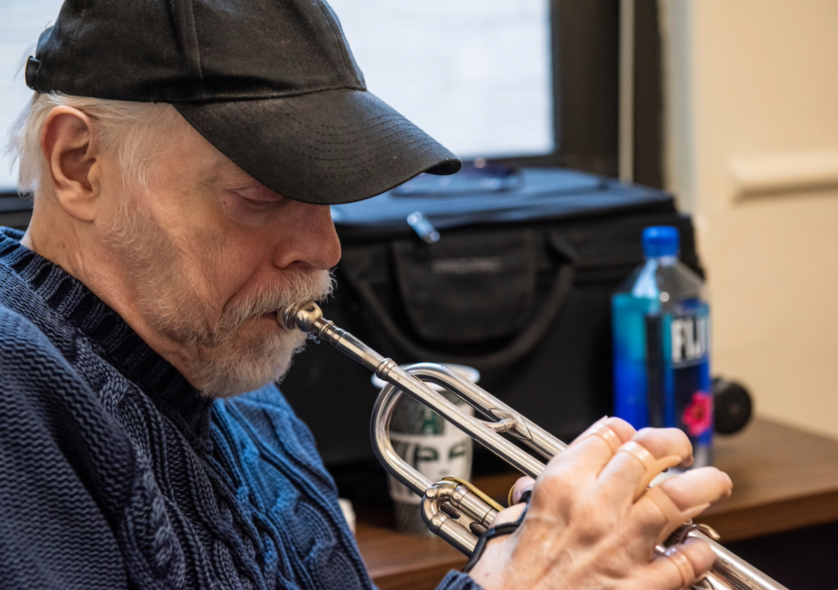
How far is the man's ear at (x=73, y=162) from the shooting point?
2.12 feet

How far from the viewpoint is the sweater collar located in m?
0.65

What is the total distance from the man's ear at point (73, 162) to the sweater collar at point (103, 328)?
0.05m

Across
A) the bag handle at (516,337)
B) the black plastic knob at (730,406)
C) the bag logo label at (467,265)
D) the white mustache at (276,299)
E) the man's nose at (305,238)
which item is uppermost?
the man's nose at (305,238)

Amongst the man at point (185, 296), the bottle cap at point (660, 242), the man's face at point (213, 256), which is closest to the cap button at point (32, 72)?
the man at point (185, 296)

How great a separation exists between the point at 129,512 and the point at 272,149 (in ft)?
0.87

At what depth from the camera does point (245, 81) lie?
62 cm

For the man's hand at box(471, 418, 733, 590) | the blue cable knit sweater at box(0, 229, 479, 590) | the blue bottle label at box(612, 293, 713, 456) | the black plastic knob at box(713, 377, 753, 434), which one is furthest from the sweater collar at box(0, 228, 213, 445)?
the black plastic knob at box(713, 377, 753, 434)

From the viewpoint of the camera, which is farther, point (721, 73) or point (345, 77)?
point (721, 73)

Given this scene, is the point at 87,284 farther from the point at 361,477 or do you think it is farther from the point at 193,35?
the point at 361,477

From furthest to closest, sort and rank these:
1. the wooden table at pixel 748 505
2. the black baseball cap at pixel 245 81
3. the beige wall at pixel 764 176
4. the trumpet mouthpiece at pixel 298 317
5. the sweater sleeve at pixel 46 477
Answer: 1. the beige wall at pixel 764 176
2. the wooden table at pixel 748 505
3. the trumpet mouthpiece at pixel 298 317
4. the black baseball cap at pixel 245 81
5. the sweater sleeve at pixel 46 477

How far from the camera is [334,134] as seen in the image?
2.09ft

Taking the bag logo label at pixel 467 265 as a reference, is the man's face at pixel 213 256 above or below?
above

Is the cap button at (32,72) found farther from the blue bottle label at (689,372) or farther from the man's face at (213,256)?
the blue bottle label at (689,372)

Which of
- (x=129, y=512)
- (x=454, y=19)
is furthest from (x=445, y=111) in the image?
(x=129, y=512)
